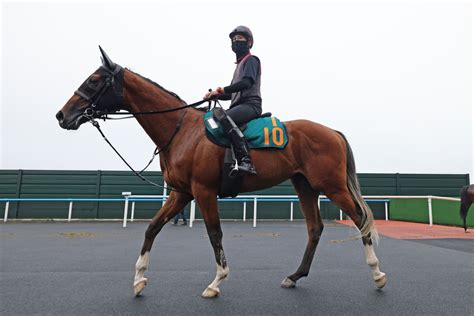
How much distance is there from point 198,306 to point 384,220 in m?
12.5

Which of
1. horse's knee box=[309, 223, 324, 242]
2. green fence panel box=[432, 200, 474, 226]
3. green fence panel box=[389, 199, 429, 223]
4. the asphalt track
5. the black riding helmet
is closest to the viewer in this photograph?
the asphalt track

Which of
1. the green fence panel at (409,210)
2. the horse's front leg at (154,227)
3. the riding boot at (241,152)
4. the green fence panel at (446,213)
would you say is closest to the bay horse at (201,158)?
the horse's front leg at (154,227)

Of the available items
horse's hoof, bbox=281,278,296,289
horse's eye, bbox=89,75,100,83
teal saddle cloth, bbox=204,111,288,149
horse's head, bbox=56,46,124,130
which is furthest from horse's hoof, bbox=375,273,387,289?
horse's eye, bbox=89,75,100,83

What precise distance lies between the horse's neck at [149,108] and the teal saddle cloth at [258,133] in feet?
1.38

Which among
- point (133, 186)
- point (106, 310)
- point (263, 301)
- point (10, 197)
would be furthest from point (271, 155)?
point (10, 197)

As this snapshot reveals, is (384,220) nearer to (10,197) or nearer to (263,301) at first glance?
(263,301)

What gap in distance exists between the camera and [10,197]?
40.7 ft

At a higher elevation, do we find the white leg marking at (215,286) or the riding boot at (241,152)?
the riding boot at (241,152)

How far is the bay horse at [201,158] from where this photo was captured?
2.73m

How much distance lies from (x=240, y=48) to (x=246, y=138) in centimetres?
109

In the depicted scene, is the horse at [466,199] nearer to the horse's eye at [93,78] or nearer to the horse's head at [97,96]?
the horse's head at [97,96]

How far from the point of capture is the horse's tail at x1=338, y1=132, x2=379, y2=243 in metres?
2.92

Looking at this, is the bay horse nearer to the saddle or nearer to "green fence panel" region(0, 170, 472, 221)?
the saddle

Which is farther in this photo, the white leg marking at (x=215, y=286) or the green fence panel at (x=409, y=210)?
the green fence panel at (x=409, y=210)
